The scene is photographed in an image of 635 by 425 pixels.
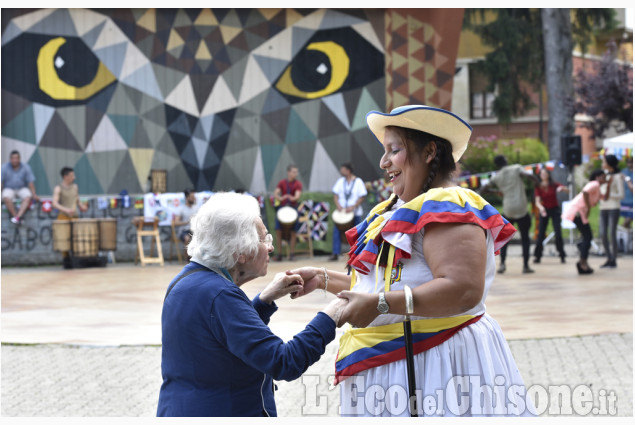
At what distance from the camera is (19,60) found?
2027cm

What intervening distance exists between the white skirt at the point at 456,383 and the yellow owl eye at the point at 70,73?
18652mm

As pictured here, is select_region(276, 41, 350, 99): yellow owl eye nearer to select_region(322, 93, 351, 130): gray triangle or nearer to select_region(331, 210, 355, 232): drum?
select_region(322, 93, 351, 130): gray triangle

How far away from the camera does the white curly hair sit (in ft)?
9.83

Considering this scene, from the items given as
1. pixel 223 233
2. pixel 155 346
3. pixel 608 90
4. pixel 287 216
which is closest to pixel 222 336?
pixel 223 233

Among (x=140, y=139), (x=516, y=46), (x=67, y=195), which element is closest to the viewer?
(x=67, y=195)

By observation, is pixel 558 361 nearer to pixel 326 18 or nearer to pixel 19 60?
pixel 326 18

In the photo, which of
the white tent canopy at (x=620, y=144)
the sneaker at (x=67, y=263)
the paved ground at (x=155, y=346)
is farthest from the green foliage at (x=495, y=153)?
the paved ground at (x=155, y=346)

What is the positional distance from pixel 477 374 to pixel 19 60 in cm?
1938

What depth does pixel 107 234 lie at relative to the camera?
56.1ft

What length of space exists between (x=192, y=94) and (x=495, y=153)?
36.0 feet

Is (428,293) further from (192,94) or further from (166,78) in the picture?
(166,78)

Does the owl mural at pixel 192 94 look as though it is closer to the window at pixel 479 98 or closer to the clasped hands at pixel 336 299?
the window at pixel 479 98

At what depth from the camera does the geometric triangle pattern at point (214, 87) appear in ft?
66.7
